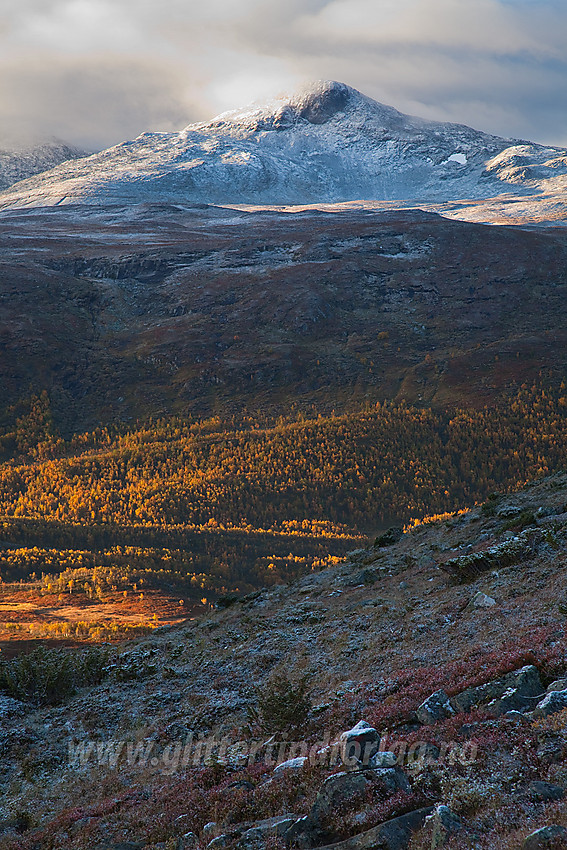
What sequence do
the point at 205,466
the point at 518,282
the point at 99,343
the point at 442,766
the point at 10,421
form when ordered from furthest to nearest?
the point at 518,282 < the point at 99,343 < the point at 10,421 < the point at 205,466 < the point at 442,766

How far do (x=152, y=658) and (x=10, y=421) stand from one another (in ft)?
163

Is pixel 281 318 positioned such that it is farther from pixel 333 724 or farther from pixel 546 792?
pixel 546 792

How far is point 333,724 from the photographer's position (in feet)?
31.0

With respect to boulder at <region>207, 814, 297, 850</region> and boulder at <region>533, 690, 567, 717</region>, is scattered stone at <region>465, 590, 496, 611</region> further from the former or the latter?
boulder at <region>207, 814, 297, 850</region>

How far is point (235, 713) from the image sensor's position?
12.2m

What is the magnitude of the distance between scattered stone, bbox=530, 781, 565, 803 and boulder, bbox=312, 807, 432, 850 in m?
1.05

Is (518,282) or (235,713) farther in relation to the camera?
(518,282)

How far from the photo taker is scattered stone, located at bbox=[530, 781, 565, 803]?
5.10 meters

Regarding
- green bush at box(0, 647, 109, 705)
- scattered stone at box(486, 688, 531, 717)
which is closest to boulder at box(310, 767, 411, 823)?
scattered stone at box(486, 688, 531, 717)

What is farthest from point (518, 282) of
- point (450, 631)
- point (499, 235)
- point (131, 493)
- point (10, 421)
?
point (450, 631)

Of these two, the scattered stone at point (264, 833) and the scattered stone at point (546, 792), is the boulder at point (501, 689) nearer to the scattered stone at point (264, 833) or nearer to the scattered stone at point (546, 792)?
the scattered stone at point (546, 792)

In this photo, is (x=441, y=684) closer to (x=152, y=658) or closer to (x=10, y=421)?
(x=152, y=658)

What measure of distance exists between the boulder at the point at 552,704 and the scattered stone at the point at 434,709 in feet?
4.99

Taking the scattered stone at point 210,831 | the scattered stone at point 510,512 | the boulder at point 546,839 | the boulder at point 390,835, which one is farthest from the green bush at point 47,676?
the scattered stone at point 510,512
